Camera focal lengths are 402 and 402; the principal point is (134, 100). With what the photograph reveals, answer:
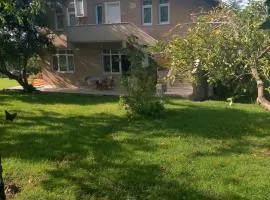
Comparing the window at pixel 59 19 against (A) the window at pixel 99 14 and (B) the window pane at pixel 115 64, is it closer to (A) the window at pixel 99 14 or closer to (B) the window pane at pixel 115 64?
(A) the window at pixel 99 14

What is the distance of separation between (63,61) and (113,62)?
435 centimetres

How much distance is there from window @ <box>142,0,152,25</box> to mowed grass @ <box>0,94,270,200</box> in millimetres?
10705

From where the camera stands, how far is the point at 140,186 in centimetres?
800

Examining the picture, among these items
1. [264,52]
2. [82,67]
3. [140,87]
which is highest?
[264,52]

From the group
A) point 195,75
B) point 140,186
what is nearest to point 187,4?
point 195,75

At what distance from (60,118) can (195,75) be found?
766 centimetres

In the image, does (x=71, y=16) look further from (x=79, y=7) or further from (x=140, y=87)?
(x=140, y=87)

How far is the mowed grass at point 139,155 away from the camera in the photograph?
25.7 ft

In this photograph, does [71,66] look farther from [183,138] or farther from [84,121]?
[183,138]

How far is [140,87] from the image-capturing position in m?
14.8

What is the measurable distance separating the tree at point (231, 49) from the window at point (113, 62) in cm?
1755

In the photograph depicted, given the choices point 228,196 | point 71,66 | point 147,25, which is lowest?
point 228,196

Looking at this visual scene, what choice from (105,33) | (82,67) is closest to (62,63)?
(82,67)

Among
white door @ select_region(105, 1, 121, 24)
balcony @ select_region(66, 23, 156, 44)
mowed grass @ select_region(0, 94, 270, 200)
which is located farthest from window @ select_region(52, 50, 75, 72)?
mowed grass @ select_region(0, 94, 270, 200)
